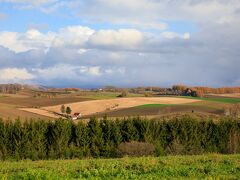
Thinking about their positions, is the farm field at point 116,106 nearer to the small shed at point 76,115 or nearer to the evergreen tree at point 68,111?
the small shed at point 76,115

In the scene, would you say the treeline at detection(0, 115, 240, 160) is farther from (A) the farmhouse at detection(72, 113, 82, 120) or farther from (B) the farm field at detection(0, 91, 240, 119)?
(B) the farm field at detection(0, 91, 240, 119)

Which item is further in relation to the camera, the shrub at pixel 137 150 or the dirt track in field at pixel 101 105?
the dirt track in field at pixel 101 105

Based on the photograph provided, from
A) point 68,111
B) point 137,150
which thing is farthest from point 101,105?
point 137,150

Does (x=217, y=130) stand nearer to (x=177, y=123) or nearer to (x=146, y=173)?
(x=177, y=123)

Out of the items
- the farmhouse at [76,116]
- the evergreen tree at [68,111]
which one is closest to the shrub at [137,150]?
the farmhouse at [76,116]

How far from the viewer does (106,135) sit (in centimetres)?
4125

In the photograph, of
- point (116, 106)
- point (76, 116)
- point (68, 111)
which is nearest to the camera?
point (76, 116)

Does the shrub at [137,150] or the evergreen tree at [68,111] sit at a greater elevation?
the evergreen tree at [68,111]

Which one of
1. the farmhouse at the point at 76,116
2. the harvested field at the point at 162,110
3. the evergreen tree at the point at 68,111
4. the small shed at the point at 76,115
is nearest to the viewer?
the farmhouse at the point at 76,116

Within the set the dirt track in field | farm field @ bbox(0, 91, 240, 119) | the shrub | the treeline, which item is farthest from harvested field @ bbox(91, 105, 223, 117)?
the shrub

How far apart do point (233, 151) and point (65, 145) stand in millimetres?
15304

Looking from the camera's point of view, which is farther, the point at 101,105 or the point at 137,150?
the point at 101,105

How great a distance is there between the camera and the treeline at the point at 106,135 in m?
38.9

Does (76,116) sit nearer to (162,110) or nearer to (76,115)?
(76,115)
